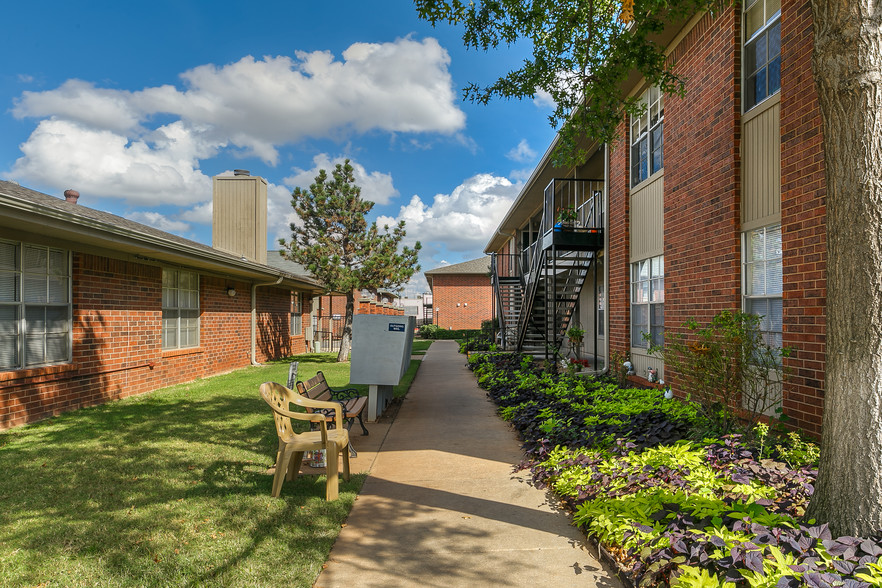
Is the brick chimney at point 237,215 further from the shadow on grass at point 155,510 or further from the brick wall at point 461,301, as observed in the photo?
the brick wall at point 461,301

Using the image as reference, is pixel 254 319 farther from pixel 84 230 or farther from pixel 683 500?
pixel 683 500

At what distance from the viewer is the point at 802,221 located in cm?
513

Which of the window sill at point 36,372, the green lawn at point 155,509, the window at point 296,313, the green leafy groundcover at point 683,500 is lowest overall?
the green lawn at point 155,509

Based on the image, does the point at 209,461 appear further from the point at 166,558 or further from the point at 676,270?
the point at 676,270

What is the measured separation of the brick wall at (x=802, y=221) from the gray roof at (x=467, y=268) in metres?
35.4

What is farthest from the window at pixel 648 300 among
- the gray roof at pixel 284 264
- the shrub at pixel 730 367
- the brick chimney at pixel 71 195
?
the gray roof at pixel 284 264

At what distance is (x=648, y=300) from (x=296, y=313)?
47.7ft

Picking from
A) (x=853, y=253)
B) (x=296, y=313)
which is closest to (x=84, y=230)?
(x=853, y=253)

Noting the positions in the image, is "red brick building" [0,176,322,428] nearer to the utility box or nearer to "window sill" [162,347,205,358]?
"window sill" [162,347,205,358]

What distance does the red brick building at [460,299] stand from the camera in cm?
4225

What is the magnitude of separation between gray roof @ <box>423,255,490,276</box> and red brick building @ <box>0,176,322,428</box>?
28.6 meters

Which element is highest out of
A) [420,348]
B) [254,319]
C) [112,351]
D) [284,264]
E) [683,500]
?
[284,264]

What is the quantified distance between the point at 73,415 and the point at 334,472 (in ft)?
18.2

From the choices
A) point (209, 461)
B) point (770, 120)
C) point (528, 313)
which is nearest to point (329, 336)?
point (528, 313)
